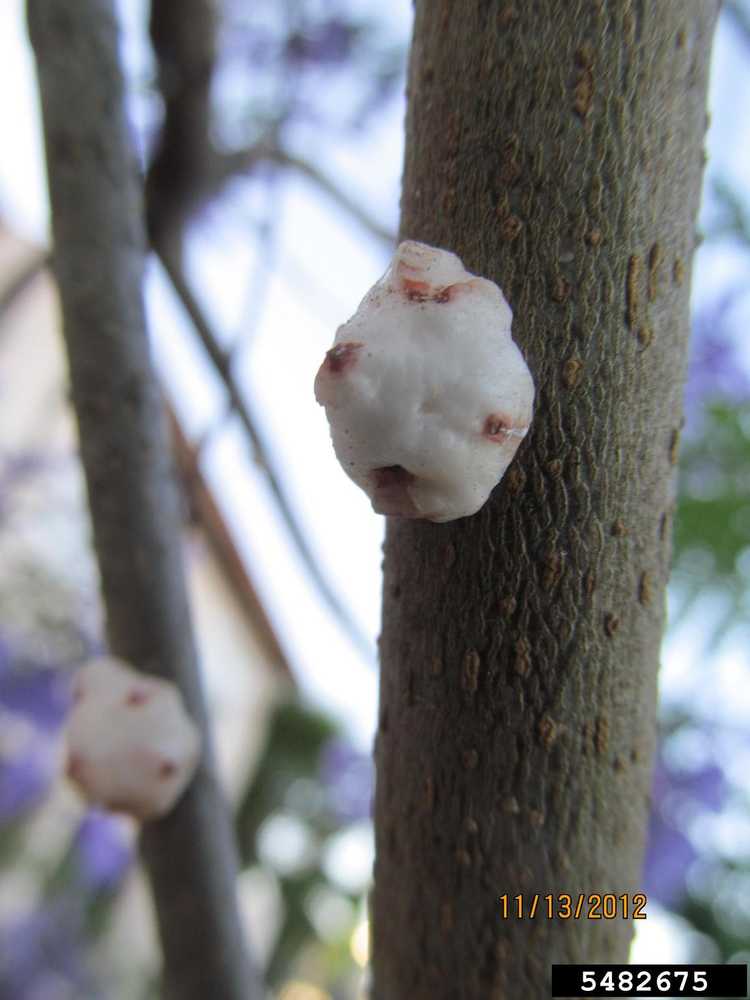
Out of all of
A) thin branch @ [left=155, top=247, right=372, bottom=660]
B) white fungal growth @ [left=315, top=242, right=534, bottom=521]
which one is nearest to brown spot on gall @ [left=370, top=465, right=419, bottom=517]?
white fungal growth @ [left=315, top=242, right=534, bottom=521]

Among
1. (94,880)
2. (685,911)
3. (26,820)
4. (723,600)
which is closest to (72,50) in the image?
(723,600)

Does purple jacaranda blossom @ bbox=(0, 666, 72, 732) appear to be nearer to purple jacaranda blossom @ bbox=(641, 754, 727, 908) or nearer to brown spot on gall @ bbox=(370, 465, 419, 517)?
purple jacaranda blossom @ bbox=(641, 754, 727, 908)

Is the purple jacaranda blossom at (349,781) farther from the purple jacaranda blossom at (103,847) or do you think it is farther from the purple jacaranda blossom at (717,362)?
the purple jacaranda blossom at (717,362)

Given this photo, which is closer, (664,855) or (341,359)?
(341,359)

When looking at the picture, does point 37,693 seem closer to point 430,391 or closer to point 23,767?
point 23,767

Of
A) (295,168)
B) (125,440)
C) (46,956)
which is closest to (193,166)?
(295,168)

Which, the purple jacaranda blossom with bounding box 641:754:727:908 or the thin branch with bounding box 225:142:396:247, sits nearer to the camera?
the purple jacaranda blossom with bounding box 641:754:727:908

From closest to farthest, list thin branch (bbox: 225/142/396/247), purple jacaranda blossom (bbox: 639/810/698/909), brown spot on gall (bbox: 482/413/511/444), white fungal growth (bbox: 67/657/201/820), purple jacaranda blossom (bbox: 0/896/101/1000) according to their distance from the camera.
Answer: brown spot on gall (bbox: 482/413/511/444), white fungal growth (bbox: 67/657/201/820), purple jacaranda blossom (bbox: 639/810/698/909), thin branch (bbox: 225/142/396/247), purple jacaranda blossom (bbox: 0/896/101/1000)
